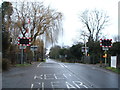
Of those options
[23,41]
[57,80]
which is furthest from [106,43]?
[57,80]

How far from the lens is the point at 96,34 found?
211 ft

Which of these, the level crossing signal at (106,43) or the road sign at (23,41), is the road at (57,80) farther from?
the road sign at (23,41)

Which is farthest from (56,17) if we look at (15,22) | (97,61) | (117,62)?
(117,62)

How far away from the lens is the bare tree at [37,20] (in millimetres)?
36000

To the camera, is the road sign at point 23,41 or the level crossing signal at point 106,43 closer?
the level crossing signal at point 106,43

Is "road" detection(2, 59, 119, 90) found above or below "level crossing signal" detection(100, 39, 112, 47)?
below

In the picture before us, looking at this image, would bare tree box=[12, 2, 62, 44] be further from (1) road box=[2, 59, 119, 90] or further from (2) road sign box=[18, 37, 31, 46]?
Answer: (1) road box=[2, 59, 119, 90]

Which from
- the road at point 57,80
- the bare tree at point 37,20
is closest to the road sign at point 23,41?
the bare tree at point 37,20

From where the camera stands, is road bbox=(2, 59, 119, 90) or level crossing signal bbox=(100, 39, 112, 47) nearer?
road bbox=(2, 59, 119, 90)

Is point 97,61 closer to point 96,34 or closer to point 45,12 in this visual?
point 45,12

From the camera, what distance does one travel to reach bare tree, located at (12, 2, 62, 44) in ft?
118

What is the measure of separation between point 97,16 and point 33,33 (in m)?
31.9

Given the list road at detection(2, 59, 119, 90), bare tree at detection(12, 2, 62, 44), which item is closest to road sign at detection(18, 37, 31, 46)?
bare tree at detection(12, 2, 62, 44)

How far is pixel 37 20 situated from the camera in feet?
120
